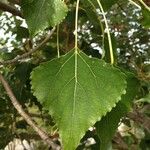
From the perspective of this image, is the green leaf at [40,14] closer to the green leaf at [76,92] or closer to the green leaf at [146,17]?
the green leaf at [76,92]

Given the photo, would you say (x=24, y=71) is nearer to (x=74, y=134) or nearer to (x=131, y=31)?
(x=74, y=134)

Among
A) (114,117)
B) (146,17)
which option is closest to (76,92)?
(114,117)

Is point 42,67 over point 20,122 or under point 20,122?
over

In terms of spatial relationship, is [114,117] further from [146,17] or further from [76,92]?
[146,17]

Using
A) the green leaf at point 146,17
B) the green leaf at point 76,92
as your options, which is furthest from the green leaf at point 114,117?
the green leaf at point 146,17

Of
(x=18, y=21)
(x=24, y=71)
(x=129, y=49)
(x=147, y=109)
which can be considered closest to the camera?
(x=24, y=71)

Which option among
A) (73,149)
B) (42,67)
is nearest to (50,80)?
(42,67)
